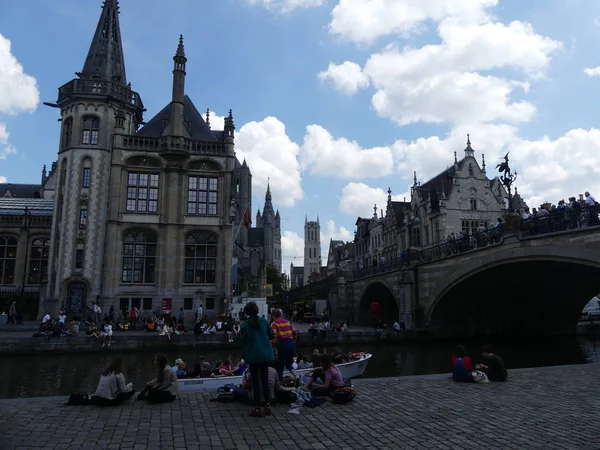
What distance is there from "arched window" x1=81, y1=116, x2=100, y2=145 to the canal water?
20083mm

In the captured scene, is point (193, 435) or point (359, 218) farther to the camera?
point (359, 218)

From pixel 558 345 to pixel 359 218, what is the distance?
1963 inches

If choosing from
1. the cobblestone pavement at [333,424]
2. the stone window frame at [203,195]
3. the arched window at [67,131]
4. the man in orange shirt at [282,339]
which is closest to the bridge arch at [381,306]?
the stone window frame at [203,195]

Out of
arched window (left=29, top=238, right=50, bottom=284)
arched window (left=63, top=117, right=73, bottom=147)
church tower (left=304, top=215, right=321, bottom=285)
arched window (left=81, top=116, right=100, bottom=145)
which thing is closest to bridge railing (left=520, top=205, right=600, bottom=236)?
arched window (left=81, top=116, right=100, bottom=145)

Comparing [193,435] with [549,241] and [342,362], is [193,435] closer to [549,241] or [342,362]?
[342,362]

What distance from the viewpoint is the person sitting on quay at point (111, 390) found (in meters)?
8.45

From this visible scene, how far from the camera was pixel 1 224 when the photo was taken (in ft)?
143

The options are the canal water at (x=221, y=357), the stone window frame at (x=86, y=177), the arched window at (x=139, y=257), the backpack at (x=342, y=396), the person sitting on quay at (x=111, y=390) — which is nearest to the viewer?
the person sitting on quay at (x=111, y=390)

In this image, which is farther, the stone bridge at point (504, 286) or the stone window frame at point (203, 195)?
the stone window frame at point (203, 195)

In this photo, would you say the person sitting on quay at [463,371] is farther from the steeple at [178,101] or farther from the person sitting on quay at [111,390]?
the steeple at [178,101]

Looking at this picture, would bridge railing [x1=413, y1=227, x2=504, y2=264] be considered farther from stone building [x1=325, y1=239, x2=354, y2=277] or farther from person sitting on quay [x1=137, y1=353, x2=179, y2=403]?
stone building [x1=325, y1=239, x2=354, y2=277]

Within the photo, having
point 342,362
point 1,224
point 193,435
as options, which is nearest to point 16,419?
point 193,435

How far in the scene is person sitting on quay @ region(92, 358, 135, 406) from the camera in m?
8.45

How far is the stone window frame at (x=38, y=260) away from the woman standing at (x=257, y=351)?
42179mm
